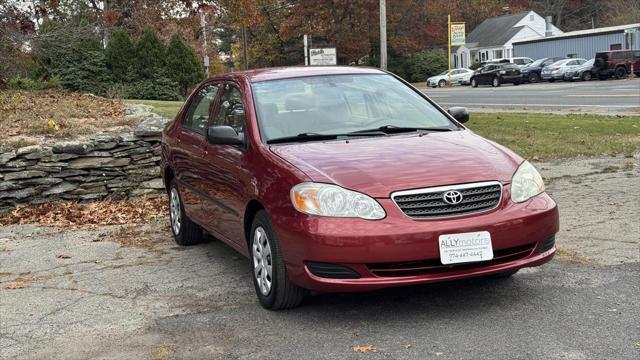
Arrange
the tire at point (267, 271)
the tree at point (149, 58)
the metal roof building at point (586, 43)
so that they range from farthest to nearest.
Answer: the metal roof building at point (586, 43)
the tree at point (149, 58)
the tire at point (267, 271)

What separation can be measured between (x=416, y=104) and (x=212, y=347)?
2670 millimetres

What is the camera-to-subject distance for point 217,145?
5473 mm

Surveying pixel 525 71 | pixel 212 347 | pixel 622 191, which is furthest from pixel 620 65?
pixel 212 347

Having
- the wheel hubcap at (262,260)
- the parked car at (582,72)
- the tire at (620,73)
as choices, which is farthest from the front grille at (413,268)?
the parked car at (582,72)

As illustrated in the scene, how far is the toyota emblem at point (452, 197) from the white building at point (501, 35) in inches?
2748

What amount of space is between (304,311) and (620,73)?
37.8m

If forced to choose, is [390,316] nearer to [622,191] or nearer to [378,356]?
[378,356]

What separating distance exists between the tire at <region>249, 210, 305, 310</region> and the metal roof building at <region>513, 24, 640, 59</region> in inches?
1930

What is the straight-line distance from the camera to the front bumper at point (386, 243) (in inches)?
160

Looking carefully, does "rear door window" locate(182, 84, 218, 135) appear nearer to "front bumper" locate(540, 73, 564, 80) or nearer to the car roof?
the car roof

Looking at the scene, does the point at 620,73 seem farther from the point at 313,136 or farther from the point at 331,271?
the point at 331,271

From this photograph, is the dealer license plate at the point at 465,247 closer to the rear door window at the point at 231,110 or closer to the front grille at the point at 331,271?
the front grille at the point at 331,271

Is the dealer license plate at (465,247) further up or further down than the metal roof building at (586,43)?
further down

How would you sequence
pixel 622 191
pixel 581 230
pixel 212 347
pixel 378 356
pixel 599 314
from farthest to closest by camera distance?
pixel 622 191, pixel 581 230, pixel 599 314, pixel 212 347, pixel 378 356
